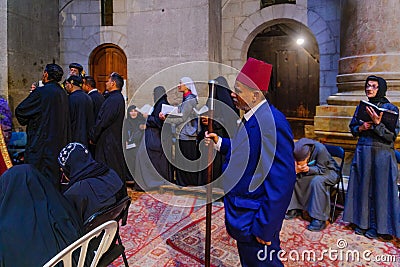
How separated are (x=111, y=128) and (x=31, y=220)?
287 centimetres

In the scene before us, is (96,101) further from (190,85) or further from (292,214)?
(292,214)

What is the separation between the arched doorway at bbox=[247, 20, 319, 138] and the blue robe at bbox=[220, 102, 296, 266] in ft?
27.3

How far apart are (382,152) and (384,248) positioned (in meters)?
0.90

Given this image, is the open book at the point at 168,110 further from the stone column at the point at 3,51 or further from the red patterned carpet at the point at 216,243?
the stone column at the point at 3,51

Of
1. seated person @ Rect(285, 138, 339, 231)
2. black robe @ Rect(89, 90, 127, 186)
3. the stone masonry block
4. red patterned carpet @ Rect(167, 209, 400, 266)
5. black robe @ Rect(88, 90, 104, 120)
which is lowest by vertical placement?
red patterned carpet @ Rect(167, 209, 400, 266)

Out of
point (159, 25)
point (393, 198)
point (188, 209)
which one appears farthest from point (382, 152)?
point (159, 25)

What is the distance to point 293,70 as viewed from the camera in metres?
10.5

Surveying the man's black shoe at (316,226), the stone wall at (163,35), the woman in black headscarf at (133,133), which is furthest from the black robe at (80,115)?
the man's black shoe at (316,226)

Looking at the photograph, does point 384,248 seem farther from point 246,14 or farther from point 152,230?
point 246,14

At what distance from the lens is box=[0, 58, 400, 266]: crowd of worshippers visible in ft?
6.48

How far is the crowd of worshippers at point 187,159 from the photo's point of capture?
1.98 meters

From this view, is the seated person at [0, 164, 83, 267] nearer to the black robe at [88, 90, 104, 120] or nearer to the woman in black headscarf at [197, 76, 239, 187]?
the woman in black headscarf at [197, 76, 239, 187]

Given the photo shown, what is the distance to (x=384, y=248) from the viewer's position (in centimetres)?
349

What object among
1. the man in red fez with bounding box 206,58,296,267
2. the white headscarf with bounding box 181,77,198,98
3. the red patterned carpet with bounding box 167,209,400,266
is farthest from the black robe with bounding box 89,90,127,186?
the man in red fez with bounding box 206,58,296,267
